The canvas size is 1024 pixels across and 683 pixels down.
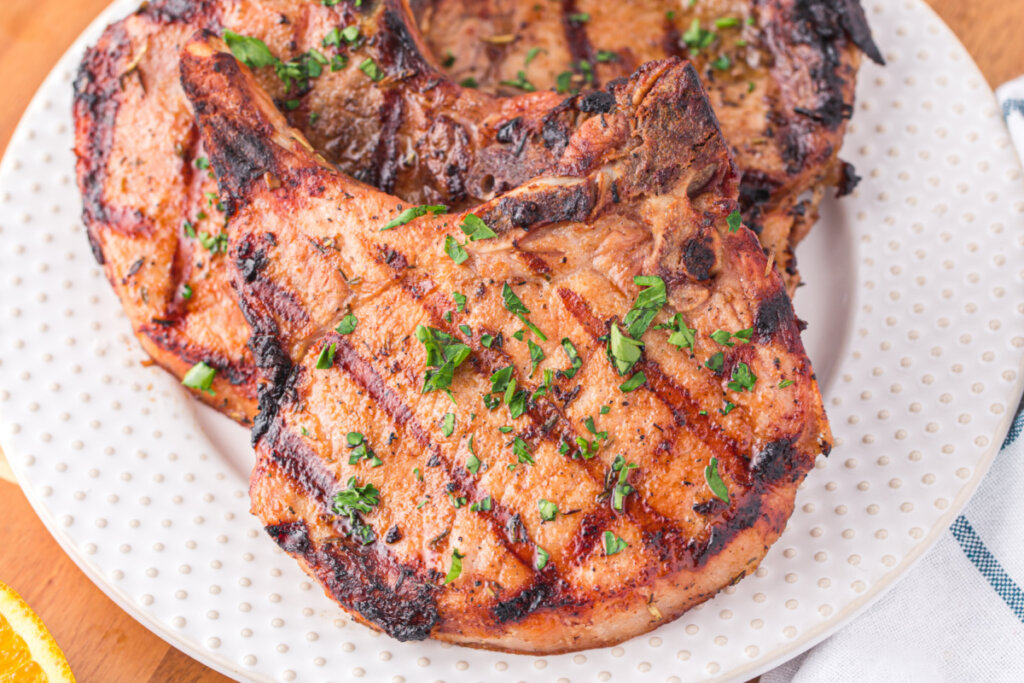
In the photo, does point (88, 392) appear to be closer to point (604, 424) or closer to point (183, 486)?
point (183, 486)

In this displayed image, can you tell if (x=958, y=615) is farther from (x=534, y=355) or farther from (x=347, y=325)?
(x=347, y=325)

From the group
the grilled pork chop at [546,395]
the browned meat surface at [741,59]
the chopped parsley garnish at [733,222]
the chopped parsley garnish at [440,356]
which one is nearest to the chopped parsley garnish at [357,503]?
the grilled pork chop at [546,395]

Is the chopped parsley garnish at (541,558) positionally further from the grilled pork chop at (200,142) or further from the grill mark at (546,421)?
the grilled pork chop at (200,142)

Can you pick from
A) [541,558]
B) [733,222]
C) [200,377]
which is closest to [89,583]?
[200,377]

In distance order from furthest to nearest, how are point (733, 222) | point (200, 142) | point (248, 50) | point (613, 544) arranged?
point (200, 142) → point (248, 50) → point (733, 222) → point (613, 544)

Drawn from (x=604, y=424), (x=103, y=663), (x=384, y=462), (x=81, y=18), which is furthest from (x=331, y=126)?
(x=103, y=663)

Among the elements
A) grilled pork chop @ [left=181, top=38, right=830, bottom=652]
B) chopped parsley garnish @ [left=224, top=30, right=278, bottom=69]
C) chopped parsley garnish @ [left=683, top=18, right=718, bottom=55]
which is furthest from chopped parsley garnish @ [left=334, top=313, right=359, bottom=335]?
chopped parsley garnish @ [left=683, top=18, right=718, bottom=55]
